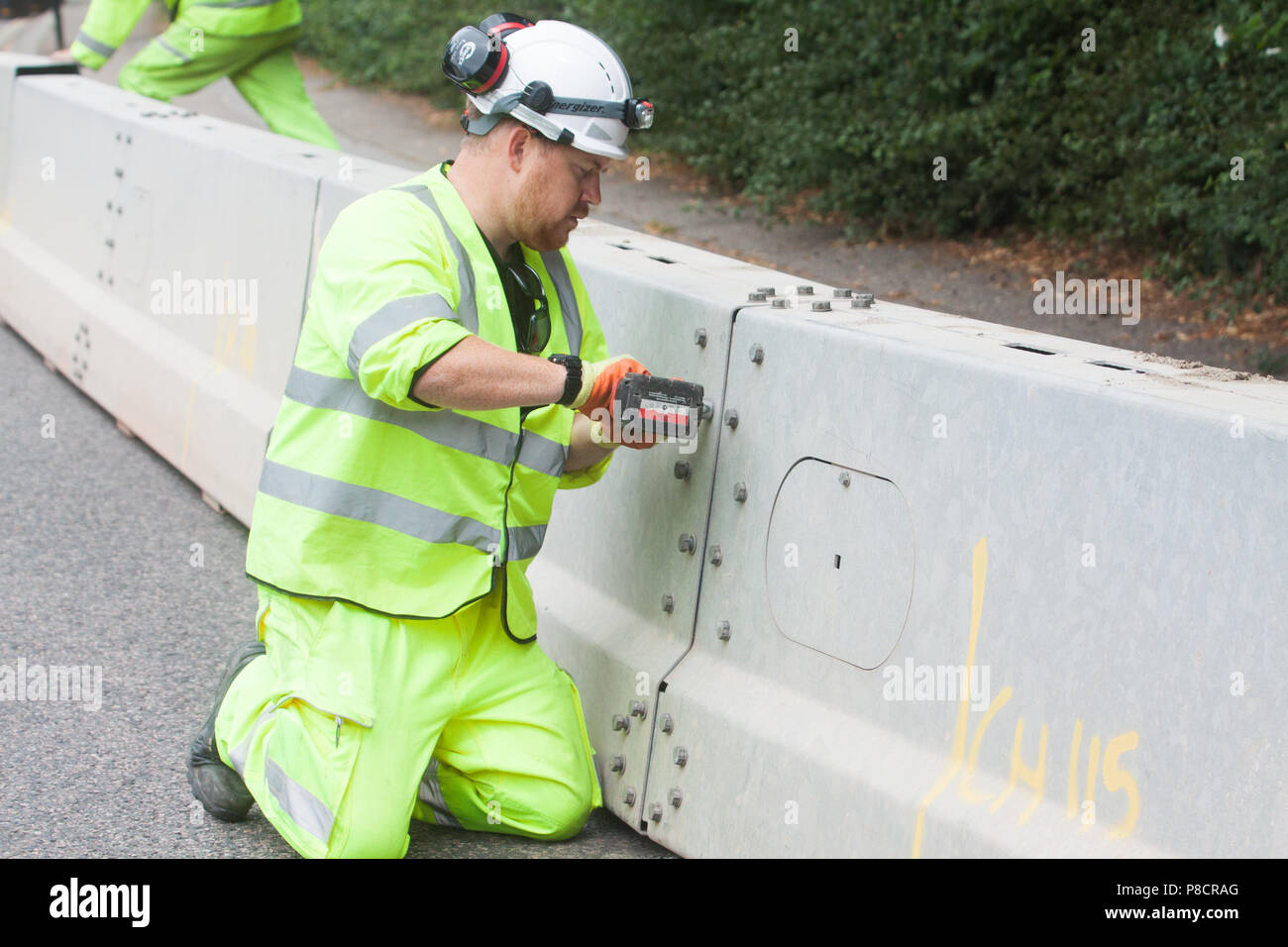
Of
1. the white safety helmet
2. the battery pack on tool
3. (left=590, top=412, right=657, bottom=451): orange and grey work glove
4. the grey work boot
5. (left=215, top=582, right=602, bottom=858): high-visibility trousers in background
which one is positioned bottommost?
the grey work boot

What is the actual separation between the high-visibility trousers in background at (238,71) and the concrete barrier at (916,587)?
4.52 meters

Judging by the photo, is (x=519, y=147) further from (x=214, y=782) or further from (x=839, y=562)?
(x=214, y=782)

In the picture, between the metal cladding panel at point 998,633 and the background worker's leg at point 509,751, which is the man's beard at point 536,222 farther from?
the background worker's leg at point 509,751

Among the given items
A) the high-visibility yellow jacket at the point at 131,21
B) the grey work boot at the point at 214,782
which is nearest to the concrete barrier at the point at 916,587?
the grey work boot at the point at 214,782

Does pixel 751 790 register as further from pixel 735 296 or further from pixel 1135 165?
pixel 1135 165

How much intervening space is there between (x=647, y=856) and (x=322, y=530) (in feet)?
3.33

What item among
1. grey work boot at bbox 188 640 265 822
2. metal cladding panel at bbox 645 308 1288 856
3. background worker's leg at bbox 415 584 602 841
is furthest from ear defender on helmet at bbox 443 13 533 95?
grey work boot at bbox 188 640 265 822

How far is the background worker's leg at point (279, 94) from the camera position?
27.6 feet

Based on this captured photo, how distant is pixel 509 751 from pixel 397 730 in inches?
12.0

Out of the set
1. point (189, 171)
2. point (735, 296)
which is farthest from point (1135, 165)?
point (735, 296)

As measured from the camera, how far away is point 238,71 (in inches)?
333

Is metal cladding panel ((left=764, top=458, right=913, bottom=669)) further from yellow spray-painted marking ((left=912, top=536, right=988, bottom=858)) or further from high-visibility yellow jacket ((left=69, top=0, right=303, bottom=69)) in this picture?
high-visibility yellow jacket ((left=69, top=0, right=303, bottom=69))

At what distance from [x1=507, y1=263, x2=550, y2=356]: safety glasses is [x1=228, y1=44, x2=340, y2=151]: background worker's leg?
5261 millimetres

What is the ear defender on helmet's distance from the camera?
127 inches
